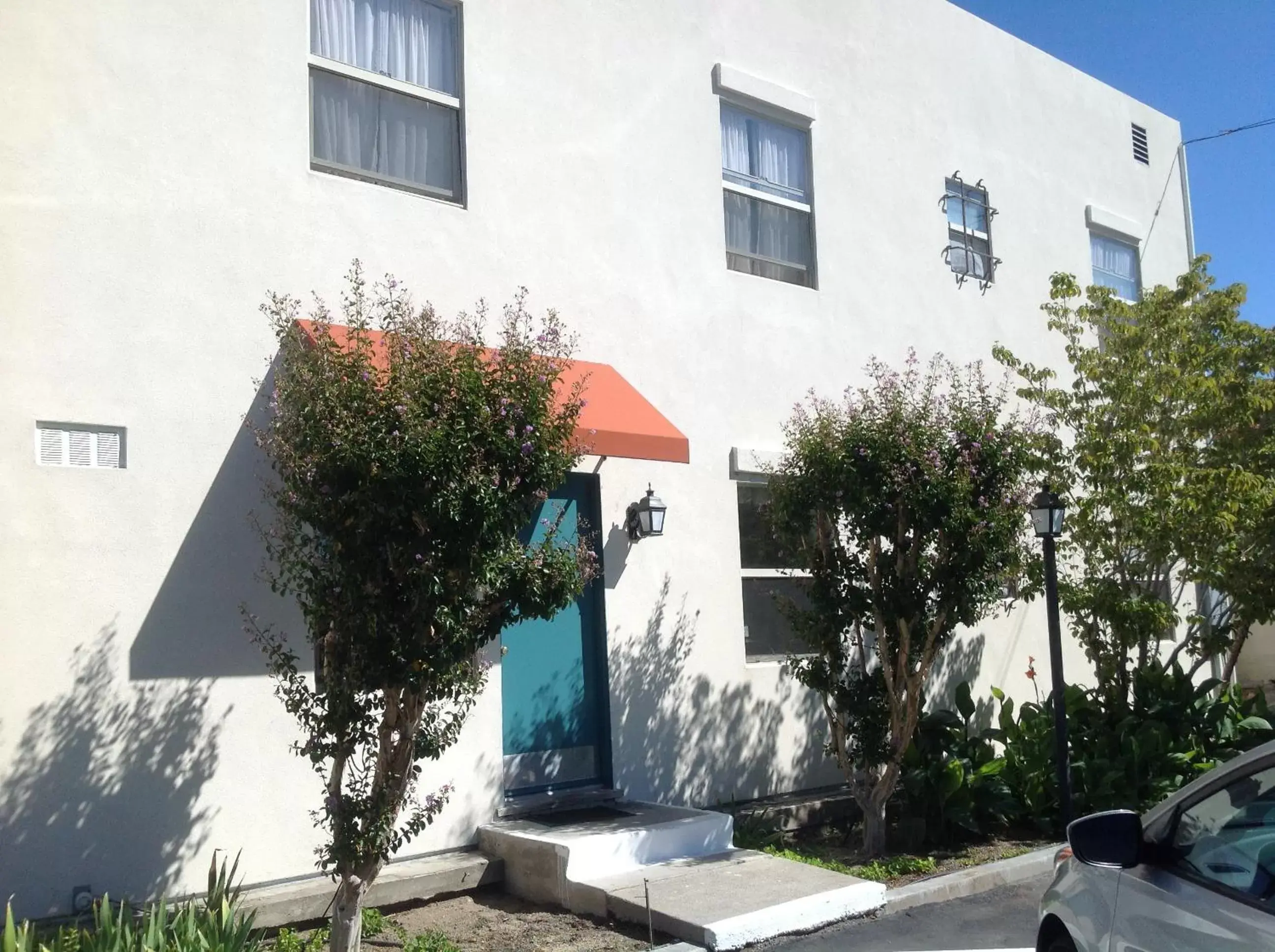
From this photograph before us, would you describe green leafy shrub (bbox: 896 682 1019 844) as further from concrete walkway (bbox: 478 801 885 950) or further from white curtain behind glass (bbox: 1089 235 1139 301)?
white curtain behind glass (bbox: 1089 235 1139 301)

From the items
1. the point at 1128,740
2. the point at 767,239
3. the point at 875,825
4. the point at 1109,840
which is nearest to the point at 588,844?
the point at 875,825

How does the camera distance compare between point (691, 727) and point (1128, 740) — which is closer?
point (691, 727)

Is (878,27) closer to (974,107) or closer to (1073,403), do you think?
(974,107)

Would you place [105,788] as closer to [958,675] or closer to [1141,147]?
[958,675]

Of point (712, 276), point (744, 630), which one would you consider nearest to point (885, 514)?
point (744, 630)

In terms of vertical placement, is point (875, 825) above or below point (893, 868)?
above

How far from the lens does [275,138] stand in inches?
286

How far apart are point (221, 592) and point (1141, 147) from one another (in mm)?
12075

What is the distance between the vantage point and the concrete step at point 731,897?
6094mm

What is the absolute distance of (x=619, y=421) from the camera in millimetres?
7508

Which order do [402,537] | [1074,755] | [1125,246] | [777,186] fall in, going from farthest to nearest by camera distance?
[1125,246]
[777,186]
[1074,755]
[402,537]

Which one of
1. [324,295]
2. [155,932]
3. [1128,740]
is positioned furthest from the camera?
[1128,740]

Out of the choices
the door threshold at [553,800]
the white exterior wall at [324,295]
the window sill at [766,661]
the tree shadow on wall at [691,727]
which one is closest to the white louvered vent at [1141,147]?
the white exterior wall at [324,295]

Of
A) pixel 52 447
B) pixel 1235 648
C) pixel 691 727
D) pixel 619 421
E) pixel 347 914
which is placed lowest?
pixel 347 914
